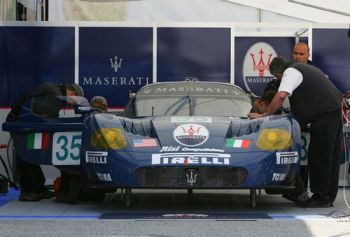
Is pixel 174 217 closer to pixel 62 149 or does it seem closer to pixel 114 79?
pixel 62 149

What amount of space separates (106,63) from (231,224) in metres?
5.87

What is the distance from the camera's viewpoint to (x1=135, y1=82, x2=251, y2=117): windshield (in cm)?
813

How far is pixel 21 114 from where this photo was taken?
8484 millimetres

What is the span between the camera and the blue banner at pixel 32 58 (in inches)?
457

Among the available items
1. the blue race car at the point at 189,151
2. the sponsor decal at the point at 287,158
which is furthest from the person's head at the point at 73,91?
the sponsor decal at the point at 287,158

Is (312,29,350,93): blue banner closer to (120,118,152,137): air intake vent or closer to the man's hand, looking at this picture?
the man's hand

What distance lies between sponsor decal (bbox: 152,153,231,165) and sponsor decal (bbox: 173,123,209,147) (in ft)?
0.53

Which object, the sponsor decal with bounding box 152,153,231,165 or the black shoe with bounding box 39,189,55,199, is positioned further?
the black shoe with bounding box 39,189,55,199

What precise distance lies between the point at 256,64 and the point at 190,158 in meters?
5.27

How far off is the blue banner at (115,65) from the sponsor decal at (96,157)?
4.56 metres

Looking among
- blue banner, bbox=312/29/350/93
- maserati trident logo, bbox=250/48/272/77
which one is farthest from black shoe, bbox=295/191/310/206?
blue banner, bbox=312/29/350/93

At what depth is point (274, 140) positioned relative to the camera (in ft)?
23.2

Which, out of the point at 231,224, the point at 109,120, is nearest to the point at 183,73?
the point at 109,120

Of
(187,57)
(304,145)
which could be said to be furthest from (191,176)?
(187,57)
